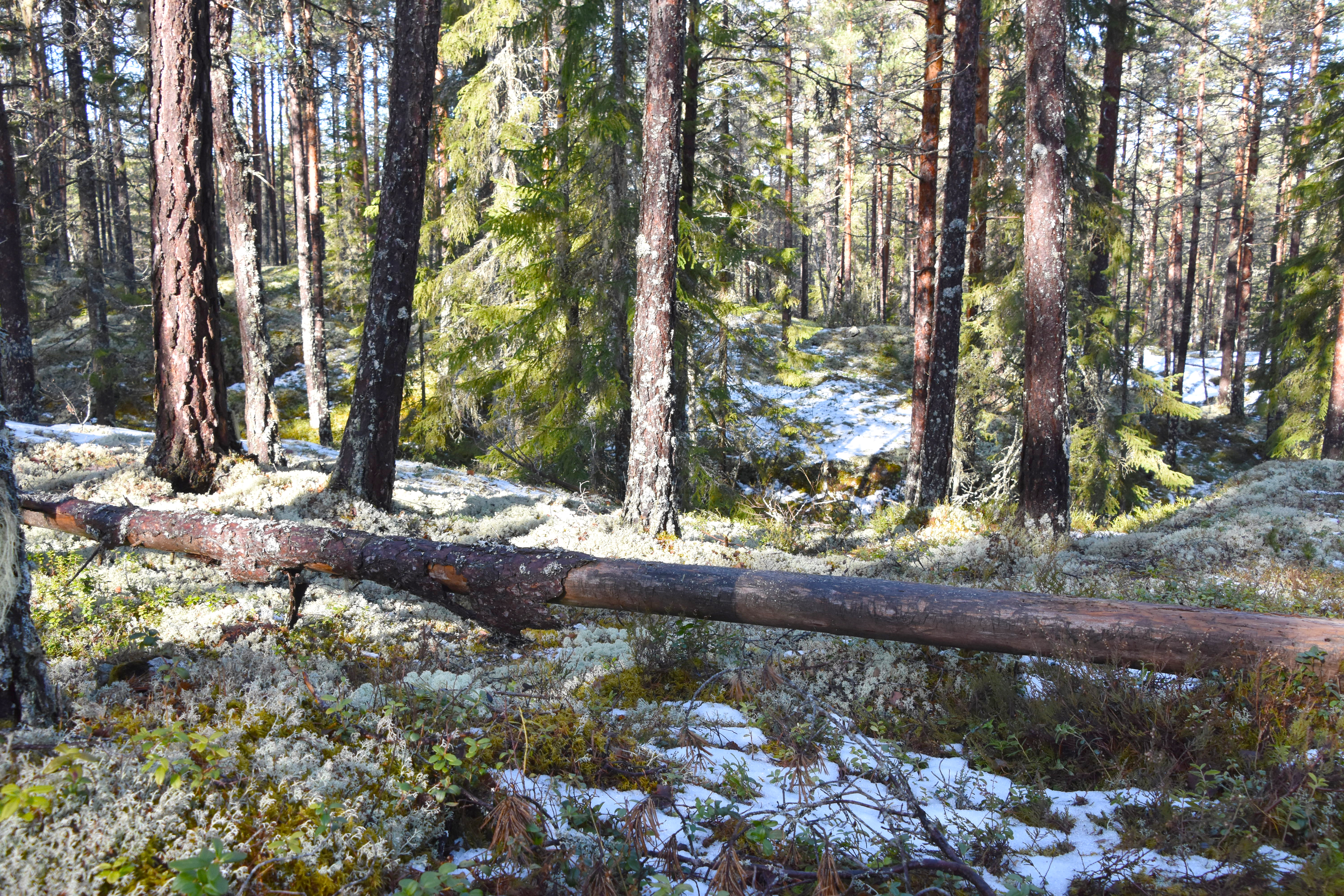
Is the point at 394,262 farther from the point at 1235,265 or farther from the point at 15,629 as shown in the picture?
the point at 1235,265

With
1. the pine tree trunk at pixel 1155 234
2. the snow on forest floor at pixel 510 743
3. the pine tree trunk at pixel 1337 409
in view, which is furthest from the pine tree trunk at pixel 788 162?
the pine tree trunk at pixel 1155 234

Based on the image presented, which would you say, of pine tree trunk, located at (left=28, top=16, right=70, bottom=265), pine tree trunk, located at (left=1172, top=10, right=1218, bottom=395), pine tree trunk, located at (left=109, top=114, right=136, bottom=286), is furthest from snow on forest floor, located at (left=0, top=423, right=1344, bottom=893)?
pine tree trunk, located at (left=1172, top=10, right=1218, bottom=395)

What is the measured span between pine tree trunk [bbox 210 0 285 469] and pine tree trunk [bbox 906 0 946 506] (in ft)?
33.8

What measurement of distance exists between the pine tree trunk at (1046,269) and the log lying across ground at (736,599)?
5.14 m

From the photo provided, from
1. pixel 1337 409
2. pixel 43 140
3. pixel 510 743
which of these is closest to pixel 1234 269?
pixel 1337 409

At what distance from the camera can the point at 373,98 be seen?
27.3 meters

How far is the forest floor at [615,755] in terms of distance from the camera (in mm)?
2336

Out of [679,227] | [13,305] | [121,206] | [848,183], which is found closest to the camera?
[679,227]

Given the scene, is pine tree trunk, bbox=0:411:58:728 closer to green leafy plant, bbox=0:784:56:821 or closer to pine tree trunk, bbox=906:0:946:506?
green leafy plant, bbox=0:784:56:821

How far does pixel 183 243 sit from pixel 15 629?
5.99 meters

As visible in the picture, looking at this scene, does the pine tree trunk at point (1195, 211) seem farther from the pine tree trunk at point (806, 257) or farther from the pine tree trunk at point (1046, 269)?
the pine tree trunk at point (1046, 269)

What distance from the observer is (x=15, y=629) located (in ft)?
8.48

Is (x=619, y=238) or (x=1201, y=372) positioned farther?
(x=1201, y=372)

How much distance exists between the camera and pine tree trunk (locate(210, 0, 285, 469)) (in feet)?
31.5
